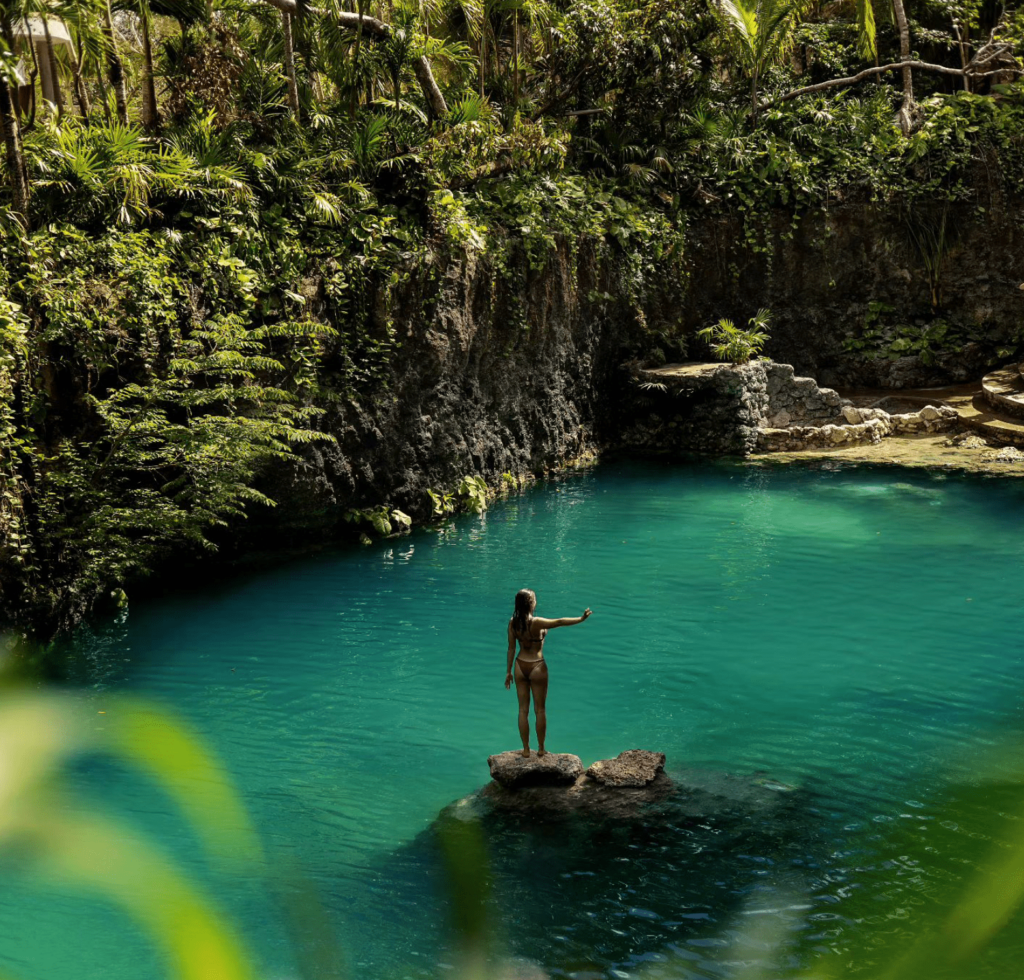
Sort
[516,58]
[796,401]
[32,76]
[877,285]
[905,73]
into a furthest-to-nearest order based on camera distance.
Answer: [905,73] → [877,285] → [796,401] → [516,58] → [32,76]

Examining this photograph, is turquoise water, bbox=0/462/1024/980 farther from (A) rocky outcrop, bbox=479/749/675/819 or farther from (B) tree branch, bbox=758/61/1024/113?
(B) tree branch, bbox=758/61/1024/113

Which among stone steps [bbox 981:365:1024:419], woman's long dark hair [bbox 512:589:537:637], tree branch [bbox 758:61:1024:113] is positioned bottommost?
woman's long dark hair [bbox 512:589:537:637]

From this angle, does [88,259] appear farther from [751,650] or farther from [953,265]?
[953,265]

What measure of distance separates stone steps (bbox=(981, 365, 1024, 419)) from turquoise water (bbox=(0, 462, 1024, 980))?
3.96 m

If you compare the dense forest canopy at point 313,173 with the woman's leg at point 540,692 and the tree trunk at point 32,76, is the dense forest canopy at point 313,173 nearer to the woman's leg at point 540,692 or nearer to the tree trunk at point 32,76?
the tree trunk at point 32,76

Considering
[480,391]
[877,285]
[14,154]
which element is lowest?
[480,391]

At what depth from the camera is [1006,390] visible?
20.0 meters

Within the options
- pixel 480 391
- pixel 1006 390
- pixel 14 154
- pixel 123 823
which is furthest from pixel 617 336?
pixel 123 823

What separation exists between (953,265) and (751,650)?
617 inches

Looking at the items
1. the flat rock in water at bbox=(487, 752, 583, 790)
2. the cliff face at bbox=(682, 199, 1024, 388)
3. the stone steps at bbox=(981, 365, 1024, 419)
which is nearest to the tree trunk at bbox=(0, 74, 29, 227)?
the flat rock in water at bbox=(487, 752, 583, 790)

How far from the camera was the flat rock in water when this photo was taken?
299 inches

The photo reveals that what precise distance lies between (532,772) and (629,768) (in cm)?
74

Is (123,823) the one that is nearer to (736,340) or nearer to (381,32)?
(381,32)

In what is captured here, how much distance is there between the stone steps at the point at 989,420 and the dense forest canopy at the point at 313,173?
483 cm
